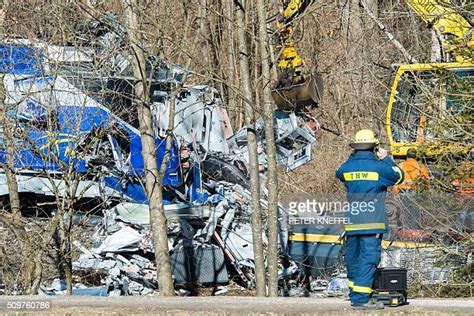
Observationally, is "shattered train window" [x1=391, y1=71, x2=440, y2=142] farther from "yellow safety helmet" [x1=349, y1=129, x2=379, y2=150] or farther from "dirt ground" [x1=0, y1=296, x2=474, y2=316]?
"yellow safety helmet" [x1=349, y1=129, x2=379, y2=150]

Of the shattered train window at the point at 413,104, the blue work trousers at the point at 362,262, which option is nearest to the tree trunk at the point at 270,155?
the shattered train window at the point at 413,104

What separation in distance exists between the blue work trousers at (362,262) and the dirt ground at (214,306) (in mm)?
172

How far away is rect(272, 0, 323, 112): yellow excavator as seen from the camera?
15.8 meters

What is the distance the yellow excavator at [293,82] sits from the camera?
51.7ft

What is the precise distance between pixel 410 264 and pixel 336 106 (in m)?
9.88

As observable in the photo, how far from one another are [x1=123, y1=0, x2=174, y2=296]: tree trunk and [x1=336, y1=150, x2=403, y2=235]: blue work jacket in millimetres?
5568

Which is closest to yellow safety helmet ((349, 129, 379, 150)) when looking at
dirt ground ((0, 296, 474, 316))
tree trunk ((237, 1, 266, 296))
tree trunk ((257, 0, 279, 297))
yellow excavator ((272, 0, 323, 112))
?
dirt ground ((0, 296, 474, 316))

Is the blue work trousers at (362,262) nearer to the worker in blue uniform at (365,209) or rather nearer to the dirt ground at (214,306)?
the worker in blue uniform at (365,209)

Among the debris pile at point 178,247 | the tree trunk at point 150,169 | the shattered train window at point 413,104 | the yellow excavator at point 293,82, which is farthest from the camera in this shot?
the yellow excavator at point 293,82

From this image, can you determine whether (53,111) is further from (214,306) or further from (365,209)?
(365,209)

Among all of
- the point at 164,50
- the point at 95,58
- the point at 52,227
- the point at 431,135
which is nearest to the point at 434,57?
the point at 431,135

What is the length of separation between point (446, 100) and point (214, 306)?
199 inches

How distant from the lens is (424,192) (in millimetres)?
12680

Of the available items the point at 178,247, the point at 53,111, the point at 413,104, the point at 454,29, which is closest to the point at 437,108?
the point at 413,104
